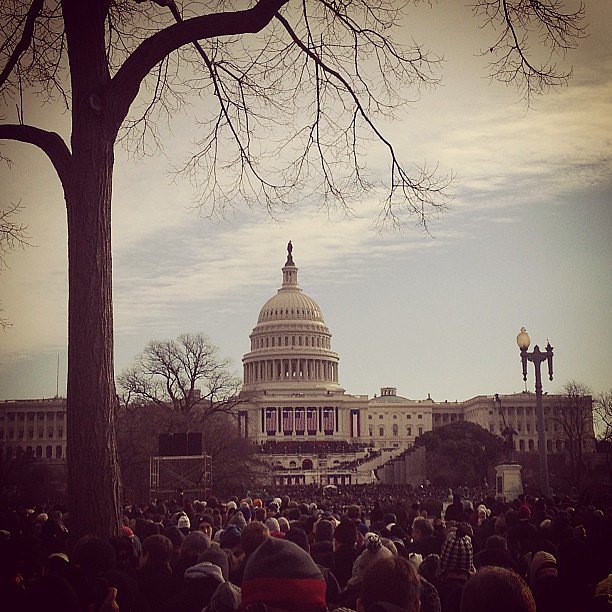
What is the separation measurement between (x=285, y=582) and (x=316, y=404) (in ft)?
535

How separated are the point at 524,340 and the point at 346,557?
2119cm

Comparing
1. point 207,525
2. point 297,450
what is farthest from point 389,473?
point 207,525

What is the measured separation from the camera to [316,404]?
16675 centimetres

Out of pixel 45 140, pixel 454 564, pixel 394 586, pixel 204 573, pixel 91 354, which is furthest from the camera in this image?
pixel 45 140

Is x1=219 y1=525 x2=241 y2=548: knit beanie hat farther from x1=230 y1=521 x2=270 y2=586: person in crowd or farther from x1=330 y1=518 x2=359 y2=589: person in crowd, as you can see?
x1=230 y1=521 x2=270 y2=586: person in crowd

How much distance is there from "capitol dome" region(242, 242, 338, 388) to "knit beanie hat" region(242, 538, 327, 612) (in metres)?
165

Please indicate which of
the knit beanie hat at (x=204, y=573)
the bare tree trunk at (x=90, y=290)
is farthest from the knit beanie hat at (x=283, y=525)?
the knit beanie hat at (x=204, y=573)

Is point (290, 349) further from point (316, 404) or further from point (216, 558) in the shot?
point (216, 558)

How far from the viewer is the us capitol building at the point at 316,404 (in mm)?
165250

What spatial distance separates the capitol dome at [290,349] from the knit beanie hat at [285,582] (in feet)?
540

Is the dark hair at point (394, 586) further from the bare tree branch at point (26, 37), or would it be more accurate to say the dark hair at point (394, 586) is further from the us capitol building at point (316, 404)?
the us capitol building at point (316, 404)

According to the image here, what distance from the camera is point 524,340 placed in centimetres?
3016

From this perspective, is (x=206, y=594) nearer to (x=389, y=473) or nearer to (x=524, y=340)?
(x=524, y=340)

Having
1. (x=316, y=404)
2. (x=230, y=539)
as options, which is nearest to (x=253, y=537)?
(x=230, y=539)
